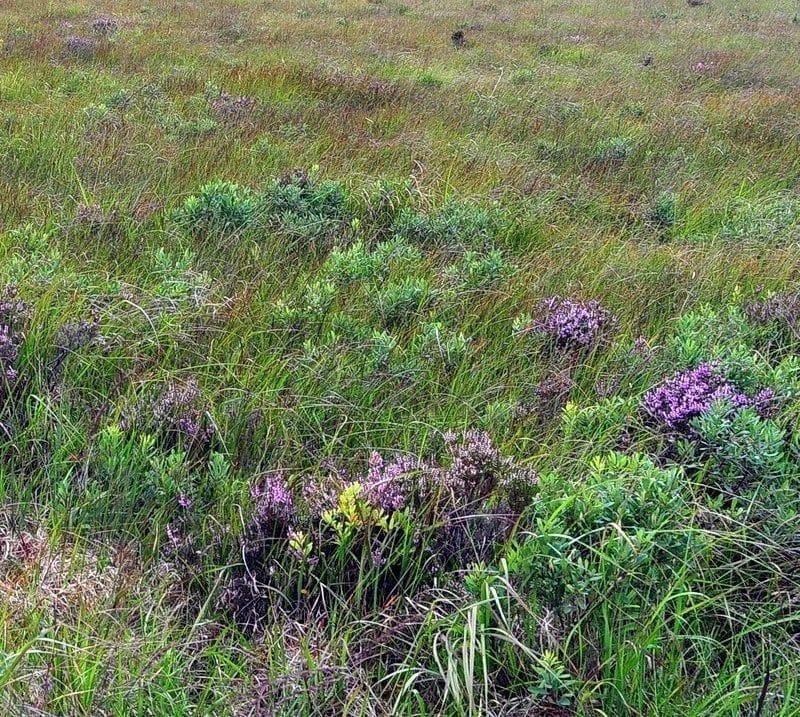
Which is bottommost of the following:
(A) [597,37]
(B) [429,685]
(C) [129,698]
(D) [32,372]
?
(B) [429,685]

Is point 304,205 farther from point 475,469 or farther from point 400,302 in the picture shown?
point 475,469

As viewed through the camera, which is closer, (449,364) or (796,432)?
(796,432)

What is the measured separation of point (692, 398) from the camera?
257 centimetres

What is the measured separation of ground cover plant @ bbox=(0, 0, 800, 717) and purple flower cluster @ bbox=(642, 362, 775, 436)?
0.01m

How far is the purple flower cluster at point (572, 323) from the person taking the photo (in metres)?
3.23

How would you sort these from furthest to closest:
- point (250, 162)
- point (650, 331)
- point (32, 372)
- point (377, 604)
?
point (250, 162) < point (650, 331) < point (32, 372) < point (377, 604)

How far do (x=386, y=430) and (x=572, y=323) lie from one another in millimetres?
1242

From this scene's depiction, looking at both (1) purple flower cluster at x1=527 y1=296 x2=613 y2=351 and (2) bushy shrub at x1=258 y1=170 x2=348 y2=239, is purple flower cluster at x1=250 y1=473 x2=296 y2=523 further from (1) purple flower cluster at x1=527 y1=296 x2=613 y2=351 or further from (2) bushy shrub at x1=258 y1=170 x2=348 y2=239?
(2) bushy shrub at x1=258 y1=170 x2=348 y2=239

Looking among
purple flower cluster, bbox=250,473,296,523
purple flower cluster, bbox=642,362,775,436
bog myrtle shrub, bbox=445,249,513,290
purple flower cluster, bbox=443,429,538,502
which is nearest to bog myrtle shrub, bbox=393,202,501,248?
bog myrtle shrub, bbox=445,249,513,290

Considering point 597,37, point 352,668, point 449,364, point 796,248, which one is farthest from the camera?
point 597,37

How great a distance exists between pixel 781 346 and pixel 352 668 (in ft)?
8.71

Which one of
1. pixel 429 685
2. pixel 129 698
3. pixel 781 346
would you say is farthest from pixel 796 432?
pixel 129 698

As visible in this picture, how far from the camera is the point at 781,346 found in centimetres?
328

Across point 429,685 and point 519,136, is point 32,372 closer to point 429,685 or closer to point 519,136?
point 429,685
